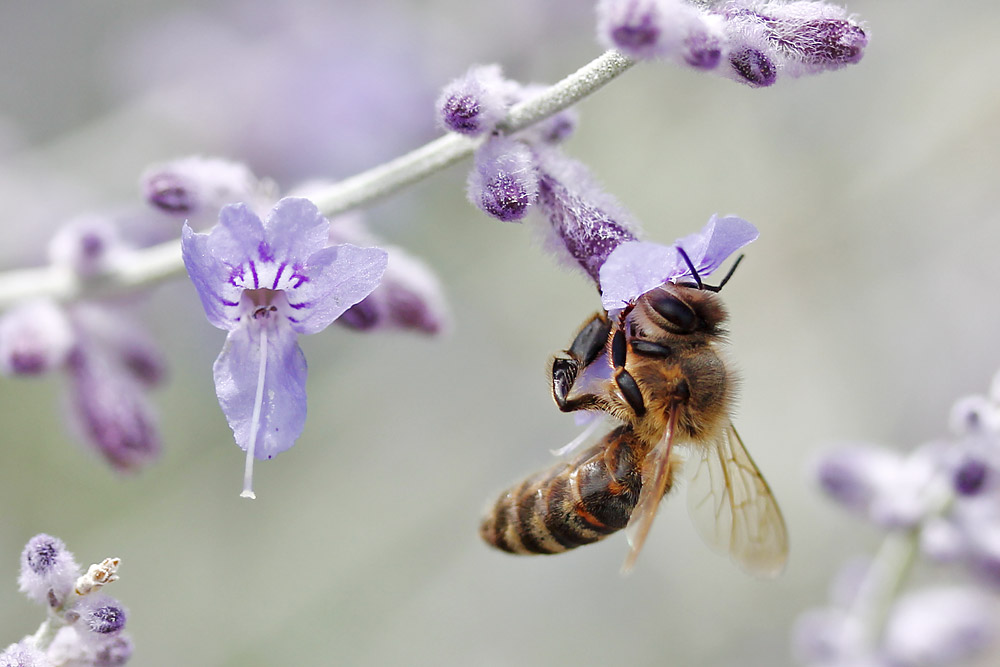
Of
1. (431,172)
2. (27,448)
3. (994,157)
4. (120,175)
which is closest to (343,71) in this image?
(120,175)

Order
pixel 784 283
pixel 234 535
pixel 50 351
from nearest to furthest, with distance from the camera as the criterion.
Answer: pixel 50 351, pixel 234 535, pixel 784 283

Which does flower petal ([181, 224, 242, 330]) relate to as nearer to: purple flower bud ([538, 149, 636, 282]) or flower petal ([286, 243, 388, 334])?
flower petal ([286, 243, 388, 334])

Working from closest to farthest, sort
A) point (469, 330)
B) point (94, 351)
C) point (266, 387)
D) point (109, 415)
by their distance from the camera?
point (266, 387) → point (109, 415) → point (94, 351) → point (469, 330)

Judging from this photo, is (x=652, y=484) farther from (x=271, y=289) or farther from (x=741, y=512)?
(x=271, y=289)

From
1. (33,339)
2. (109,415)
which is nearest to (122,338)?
(109,415)

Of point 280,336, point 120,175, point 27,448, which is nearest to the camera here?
point 280,336

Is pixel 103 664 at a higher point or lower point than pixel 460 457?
lower

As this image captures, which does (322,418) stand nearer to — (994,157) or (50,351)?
(50,351)
